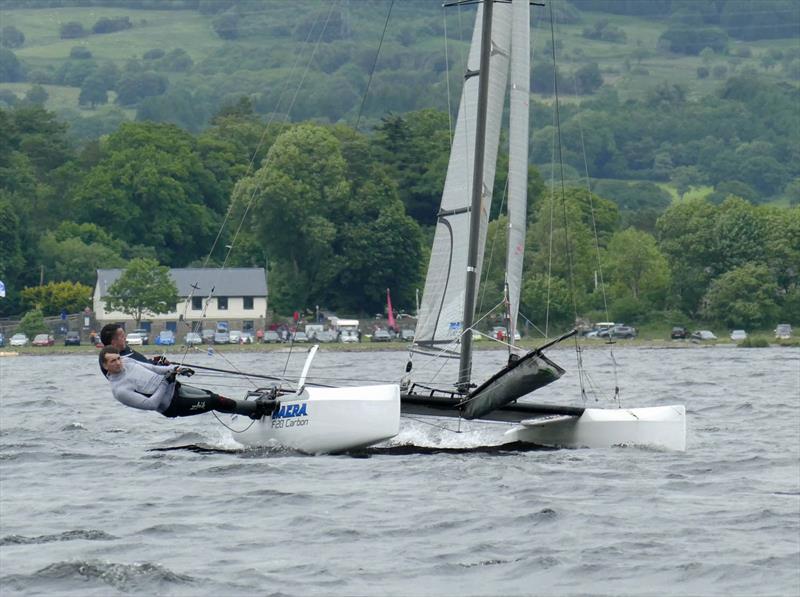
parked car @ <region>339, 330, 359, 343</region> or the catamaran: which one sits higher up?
the catamaran

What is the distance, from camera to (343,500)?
19.9 metres

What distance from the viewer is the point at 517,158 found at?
27.2 meters

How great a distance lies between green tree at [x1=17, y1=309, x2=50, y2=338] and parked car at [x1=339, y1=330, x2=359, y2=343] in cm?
1481

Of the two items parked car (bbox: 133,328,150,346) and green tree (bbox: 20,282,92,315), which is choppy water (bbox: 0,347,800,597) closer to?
parked car (bbox: 133,328,150,346)

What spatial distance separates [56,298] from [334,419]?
70.4 metres

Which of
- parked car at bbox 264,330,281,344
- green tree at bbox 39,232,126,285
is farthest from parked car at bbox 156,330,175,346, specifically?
green tree at bbox 39,232,126,285

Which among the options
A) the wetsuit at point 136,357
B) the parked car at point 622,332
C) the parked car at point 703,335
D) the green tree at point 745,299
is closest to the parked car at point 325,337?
the parked car at point 622,332

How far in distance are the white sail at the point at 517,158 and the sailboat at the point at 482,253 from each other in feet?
0.05

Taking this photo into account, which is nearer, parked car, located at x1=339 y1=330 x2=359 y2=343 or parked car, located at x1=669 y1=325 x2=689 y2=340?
parked car, located at x1=339 y1=330 x2=359 y2=343

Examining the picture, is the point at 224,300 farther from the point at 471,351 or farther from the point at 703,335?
the point at 471,351

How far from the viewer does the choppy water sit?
613 inches

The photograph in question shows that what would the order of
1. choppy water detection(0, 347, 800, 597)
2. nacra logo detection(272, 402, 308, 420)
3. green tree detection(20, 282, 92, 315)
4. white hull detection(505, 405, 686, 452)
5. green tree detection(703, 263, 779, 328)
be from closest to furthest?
1. choppy water detection(0, 347, 800, 597)
2. nacra logo detection(272, 402, 308, 420)
3. white hull detection(505, 405, 686, 452)
4. green tree detection(703, 263, 779, 328)
5. green tree detection(20, 282, 92, 315)

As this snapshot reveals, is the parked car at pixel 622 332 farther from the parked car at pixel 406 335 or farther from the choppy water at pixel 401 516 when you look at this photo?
the choppy water at pixel 401 516

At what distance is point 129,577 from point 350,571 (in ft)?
6.35
